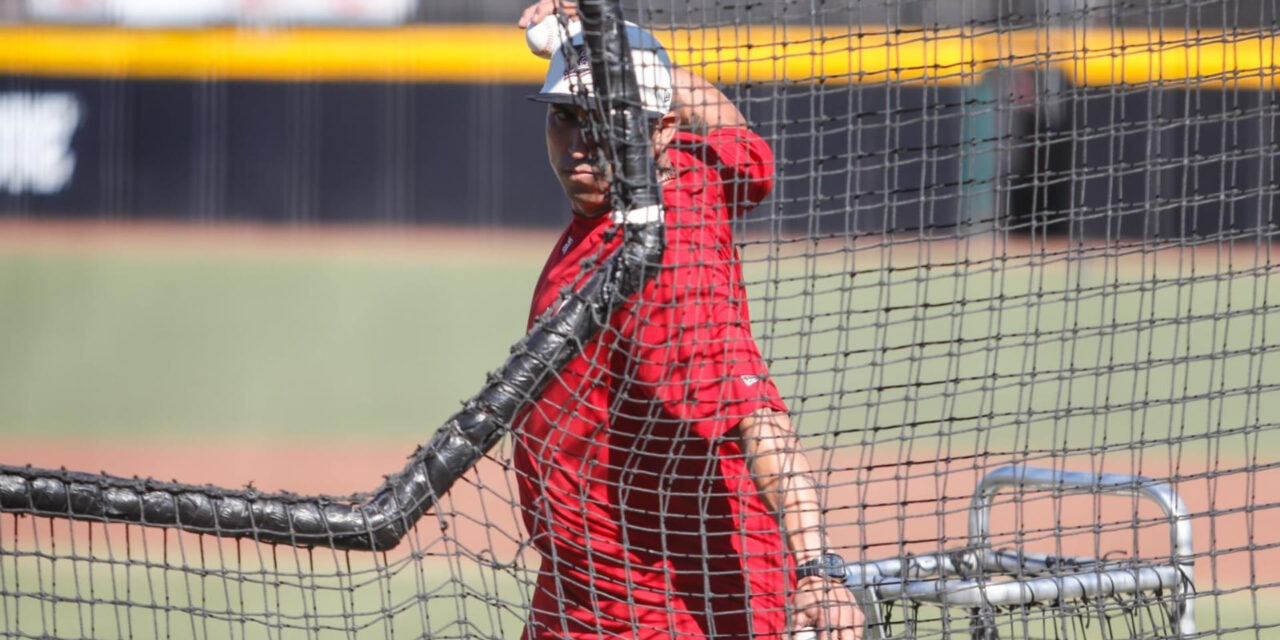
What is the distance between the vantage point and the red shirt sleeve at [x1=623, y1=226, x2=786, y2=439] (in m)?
1.69

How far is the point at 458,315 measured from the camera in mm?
7113

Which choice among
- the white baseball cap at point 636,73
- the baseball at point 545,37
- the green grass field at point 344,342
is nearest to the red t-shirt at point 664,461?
the white baseball cap at point 636,73

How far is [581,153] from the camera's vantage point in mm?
1794

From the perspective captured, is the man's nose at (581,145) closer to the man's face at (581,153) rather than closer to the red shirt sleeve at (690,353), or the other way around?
the man's face at (581,153)

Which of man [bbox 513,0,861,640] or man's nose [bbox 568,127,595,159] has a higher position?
man's nose [bbox 568,127,595,159]

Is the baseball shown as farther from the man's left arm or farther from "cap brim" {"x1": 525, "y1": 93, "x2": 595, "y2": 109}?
the man's left arm

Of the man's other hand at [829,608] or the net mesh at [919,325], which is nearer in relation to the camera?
the man's other hand at [829,608]

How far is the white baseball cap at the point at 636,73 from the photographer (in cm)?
172

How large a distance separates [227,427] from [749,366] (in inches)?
211

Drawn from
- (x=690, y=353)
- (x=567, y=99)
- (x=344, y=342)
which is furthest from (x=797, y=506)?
(x=344, y=342)

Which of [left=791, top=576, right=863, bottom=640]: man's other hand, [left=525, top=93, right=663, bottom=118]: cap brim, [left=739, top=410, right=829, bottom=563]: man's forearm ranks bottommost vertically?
[left=791, top=576, right=863, bottom=640]: man's other hand

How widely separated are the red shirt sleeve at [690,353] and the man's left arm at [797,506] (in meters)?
0.04

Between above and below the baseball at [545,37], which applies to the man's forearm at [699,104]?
below

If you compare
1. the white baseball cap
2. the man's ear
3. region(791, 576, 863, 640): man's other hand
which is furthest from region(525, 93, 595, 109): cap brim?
region(791, 576, 863, 640): man's other hand
